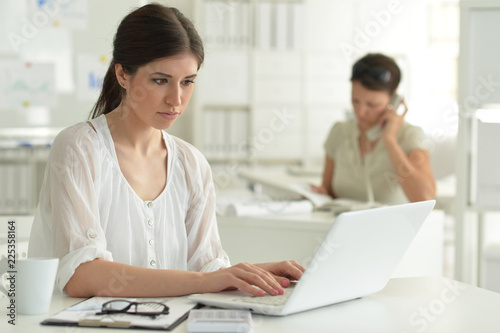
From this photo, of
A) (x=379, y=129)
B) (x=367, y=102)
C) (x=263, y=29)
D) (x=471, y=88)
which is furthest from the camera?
(x=263, y=29)

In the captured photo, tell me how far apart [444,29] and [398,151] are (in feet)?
9.71

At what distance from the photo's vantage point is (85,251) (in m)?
1.27

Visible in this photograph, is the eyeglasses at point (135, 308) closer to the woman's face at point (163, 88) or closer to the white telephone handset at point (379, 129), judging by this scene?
the woman's face at point (163, 88)

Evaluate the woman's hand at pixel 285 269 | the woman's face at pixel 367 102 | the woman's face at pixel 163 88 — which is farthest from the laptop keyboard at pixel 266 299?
the woman's face at pixel 367 102

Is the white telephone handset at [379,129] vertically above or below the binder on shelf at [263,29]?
below

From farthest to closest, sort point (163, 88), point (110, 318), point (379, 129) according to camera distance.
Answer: point (379, 129) < point (163, 88) < point (110, 318)

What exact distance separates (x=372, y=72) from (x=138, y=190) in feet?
5.07

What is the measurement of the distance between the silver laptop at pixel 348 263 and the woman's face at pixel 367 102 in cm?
166

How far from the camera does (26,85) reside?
331 centimetres

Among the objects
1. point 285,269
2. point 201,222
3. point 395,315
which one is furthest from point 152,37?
point 395,315

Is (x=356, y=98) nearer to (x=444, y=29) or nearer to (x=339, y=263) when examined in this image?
(x=339, y=263)

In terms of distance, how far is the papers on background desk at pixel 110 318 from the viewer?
3.26 feet

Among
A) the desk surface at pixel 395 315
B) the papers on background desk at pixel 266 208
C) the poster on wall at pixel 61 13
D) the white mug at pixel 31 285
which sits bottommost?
the papers on background desk at pixel 266 208

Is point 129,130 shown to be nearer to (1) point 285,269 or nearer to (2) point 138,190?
(2) point 138,190
